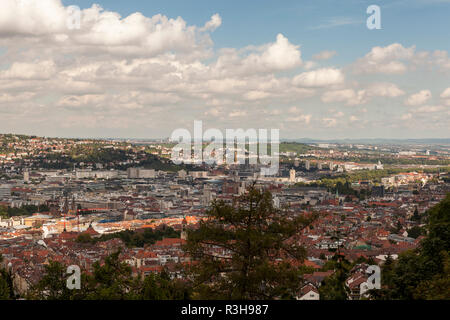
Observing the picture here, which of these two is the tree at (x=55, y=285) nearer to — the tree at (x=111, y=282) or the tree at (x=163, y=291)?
the tree at (x=111, y=282)

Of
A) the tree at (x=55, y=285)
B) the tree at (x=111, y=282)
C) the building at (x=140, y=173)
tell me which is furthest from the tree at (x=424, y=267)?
the building at (x=140, y=173)

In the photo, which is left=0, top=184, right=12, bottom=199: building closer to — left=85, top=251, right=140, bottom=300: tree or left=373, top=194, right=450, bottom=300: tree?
left=85, top=251, right=140, bottom=300: tree

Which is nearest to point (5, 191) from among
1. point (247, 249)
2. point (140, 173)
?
point (140, 173)

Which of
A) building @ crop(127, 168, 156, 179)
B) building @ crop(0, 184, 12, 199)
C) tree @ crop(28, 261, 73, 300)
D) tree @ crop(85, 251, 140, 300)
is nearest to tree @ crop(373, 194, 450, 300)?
tree @ crop(85, 251, 140, 300)

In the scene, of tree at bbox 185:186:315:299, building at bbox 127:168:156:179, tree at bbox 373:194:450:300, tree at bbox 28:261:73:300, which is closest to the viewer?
tree at bbox 185:186:315:299

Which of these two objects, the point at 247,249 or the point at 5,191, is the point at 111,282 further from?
the point at 5,191

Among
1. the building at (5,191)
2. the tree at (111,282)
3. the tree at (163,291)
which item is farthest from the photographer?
the building at (5,191)
